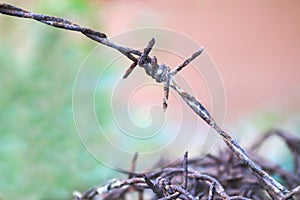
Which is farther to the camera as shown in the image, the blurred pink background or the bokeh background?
the blurred pink background

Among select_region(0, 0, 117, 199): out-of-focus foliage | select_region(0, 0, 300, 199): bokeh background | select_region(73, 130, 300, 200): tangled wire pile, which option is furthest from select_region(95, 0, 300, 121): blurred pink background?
select_region(73, 130, 300, 200): tangled wire pile

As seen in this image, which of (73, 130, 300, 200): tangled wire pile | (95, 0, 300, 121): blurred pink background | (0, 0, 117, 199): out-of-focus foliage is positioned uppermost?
(95, 0, 300, 121): blurred pink background

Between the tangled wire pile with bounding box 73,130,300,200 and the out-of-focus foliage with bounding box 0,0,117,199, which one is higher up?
the out-of-focus foliage with bounding box 0,0,117,199

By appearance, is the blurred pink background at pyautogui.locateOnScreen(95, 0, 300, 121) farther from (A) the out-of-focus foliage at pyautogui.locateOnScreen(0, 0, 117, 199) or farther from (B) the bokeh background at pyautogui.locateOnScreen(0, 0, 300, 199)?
(A) the out-of-focus foliage at pyautogui.locateOnScreen(0, 0, 117, 199)

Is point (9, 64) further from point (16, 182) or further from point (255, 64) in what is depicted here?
point (255, 64)

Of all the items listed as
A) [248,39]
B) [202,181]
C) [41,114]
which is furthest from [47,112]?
[248,39]

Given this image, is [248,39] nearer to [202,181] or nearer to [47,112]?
[47,112]
